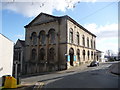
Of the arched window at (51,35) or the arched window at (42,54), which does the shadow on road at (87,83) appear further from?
the arched window at (42,54)

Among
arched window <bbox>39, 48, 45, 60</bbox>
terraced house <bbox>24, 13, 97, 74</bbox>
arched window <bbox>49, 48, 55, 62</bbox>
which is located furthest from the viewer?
arched window <bbox>39, 48, 45, 60</bbox>

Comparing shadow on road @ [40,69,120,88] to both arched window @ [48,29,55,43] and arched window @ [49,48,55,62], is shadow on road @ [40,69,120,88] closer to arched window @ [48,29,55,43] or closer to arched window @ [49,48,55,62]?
arched window @ [49,48,55,62]

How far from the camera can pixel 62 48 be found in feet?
101

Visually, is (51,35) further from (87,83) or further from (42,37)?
(87,83)

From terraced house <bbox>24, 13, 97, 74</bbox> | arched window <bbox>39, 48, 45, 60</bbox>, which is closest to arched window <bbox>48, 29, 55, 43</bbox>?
terraced house <bbox>24, 13, 97, 74</bbox>

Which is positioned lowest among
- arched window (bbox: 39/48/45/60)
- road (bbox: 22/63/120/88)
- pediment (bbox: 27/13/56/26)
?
road (bbox: 22/63/120/88)

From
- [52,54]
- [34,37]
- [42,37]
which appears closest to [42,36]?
[42,37]

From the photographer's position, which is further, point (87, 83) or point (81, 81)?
point (81, 81)

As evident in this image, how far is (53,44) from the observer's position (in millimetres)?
32625

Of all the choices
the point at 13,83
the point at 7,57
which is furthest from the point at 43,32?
the point at 13,83

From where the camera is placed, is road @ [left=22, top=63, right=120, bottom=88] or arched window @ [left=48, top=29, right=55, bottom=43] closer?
road @ [left=22, top=63, right=120, bottom=88]

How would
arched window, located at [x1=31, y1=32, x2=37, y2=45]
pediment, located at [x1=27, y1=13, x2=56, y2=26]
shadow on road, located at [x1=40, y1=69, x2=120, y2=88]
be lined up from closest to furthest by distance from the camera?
shadow on road, located at [x1=40, y1=69, x2=120, y2=88], pediment, located at [x1=27, y1=13, x2=56, y2=26], arched window, located at [x1=31, y1=32, x2=37, y2=45]

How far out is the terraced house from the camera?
30828 mm

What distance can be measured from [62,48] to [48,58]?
4.85 meters
